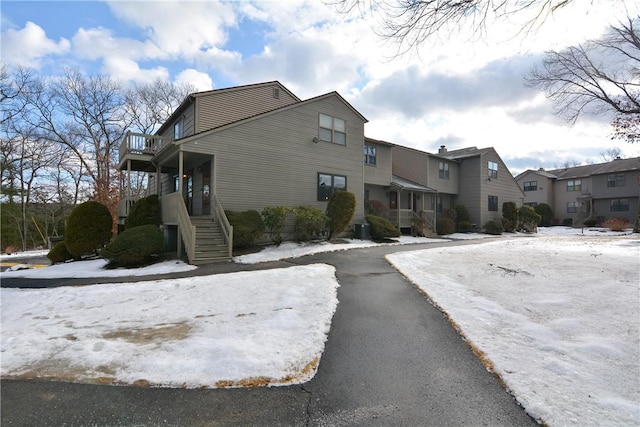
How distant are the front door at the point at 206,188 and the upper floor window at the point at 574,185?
44.5 m

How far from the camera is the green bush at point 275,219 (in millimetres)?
13859

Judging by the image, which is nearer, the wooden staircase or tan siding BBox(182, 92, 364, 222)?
the wooden staircase

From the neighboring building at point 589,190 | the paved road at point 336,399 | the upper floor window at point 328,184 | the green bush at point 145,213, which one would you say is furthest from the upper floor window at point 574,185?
the paved road at point 336,399

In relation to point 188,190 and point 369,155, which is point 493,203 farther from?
point 188,190

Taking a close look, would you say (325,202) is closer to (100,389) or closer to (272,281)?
(272,281)

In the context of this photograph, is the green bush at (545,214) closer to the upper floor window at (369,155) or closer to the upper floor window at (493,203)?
the upper floor window at (493,203)

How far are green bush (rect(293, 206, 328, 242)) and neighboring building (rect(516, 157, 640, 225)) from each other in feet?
114

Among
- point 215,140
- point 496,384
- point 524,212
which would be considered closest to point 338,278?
point 496,384

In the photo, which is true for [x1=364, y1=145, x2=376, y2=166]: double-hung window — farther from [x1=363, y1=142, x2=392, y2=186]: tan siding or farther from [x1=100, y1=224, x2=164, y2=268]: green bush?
[x1=100, y1=224, x2=164, y2=268]: green bush

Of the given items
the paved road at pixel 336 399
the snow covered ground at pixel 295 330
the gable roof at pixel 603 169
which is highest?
the gable roof at pixel 603 169

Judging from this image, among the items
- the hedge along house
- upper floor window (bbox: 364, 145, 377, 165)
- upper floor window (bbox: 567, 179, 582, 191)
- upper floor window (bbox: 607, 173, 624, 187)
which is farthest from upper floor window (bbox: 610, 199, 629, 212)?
the hedge along house

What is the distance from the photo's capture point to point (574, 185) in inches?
1592

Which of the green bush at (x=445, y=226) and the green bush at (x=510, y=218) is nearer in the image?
the green bush at (x=445, y=226)

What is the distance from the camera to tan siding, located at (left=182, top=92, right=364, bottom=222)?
45.2 feet
